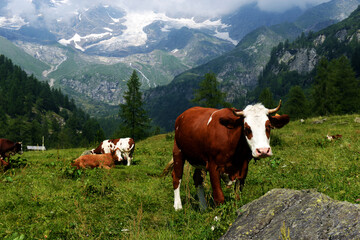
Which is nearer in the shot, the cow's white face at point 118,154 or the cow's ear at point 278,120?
the cow's ear at point 278,120

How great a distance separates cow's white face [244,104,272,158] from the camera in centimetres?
491

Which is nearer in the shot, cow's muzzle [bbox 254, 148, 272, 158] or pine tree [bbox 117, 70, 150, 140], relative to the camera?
cow's muzzle [bbox 254, 148, 272, 158]

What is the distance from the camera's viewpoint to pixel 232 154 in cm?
560

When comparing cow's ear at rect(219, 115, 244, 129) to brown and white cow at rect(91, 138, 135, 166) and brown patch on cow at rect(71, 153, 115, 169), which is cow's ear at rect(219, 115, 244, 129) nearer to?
brown patch on cow at rect(71, 153, 115, 169)

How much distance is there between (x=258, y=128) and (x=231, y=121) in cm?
65

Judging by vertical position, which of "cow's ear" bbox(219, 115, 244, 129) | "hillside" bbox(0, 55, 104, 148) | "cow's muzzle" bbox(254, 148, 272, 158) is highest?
"cow's ear" bbox(219, 115, 244, 129)

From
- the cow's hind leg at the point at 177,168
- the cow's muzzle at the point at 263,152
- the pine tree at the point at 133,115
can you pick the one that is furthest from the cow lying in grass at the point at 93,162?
the pine tree at the point at 133,115

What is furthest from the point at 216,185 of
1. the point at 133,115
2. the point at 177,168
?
the point at 133,115

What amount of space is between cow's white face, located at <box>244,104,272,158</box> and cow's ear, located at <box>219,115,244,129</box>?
0.68 ft

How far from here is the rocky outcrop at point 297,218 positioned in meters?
2.96

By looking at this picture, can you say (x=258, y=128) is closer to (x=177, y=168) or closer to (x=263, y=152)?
(x=263, y=152)

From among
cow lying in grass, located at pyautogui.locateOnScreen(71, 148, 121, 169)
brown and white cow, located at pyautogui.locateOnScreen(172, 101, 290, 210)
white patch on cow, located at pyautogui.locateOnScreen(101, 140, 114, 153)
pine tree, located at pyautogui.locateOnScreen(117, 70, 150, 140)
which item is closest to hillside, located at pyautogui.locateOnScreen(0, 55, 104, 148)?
pine tree, located at pyautogui.locateOnScreen(117, 70, 150, 140)

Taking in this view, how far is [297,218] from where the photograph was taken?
3.46 metres

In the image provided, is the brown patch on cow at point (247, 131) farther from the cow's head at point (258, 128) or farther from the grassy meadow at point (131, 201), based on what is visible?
the grassy meadow at point (131, 201)
